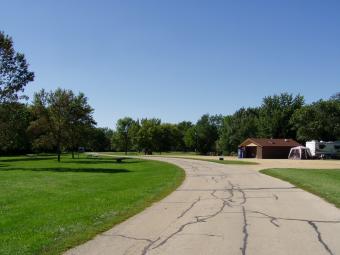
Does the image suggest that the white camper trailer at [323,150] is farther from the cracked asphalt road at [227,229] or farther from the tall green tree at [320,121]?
the cracked asphalt road at [227,229]

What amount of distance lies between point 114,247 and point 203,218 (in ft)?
12.7

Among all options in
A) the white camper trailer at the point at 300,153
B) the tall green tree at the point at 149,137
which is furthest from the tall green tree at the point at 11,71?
the tall green tree at the point at 149,137

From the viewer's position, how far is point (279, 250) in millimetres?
8367

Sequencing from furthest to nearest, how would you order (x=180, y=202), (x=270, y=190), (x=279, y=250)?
1. (x=270, y=190)
2. (x=180, y=202)
3. (x=279, y=250)

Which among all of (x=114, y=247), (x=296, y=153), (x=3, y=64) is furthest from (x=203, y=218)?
(x=296, y=153)

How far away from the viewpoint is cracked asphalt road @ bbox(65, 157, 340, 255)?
8.52 m

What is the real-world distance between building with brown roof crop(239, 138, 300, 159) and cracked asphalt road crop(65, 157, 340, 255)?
70887 millimetres

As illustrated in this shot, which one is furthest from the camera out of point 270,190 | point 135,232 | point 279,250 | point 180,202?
point 270,190

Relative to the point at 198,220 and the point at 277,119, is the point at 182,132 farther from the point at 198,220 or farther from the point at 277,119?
the point at 198,220

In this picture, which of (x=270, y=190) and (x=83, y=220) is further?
(x=270, y=190)

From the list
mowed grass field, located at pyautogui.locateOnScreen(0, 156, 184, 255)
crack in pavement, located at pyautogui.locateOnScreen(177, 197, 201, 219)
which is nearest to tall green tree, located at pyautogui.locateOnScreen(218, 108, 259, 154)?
mowed grass field, located at pyautogui.locateOnScreen(0, 156, 184, 255)

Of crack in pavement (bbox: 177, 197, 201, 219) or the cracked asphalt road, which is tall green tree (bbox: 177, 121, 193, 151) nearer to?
crack in pavement (bbox: 177, 197, 201, 219)

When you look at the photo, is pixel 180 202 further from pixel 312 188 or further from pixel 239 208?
pixel 312 188

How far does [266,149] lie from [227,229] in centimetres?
7759
